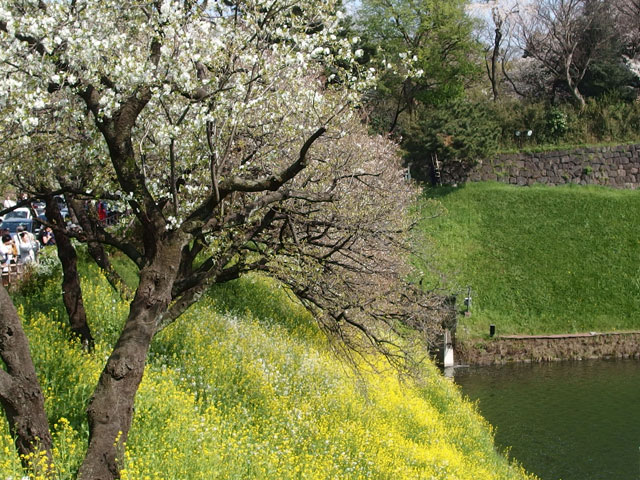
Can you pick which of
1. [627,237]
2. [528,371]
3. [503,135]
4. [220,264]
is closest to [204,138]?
[220,264]

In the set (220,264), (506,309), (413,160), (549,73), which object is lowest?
(506,309)

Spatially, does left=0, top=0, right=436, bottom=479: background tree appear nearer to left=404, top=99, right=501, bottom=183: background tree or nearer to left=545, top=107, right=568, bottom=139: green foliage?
left=404, top=99, right=501, bottom=183: background tree

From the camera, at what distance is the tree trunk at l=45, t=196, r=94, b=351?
12.2 metres

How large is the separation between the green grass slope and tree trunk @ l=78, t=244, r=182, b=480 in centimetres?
2264

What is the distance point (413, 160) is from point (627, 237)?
14.3 metres

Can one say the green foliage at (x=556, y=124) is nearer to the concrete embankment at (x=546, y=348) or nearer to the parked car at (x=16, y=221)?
the concrete embankment at (x=546, y=348)

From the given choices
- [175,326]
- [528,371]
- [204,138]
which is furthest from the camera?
[528,371]

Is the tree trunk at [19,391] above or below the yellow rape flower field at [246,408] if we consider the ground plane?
above

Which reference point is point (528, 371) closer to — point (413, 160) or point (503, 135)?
point (413, 160)

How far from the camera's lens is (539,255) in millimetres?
37875

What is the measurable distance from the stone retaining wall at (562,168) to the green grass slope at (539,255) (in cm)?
113

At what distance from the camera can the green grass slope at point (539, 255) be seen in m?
33.4

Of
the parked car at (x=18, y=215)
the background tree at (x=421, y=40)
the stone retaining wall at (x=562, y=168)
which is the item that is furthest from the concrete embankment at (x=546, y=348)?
the parked car at (x=18, y=215)

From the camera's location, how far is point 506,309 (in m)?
33.9
